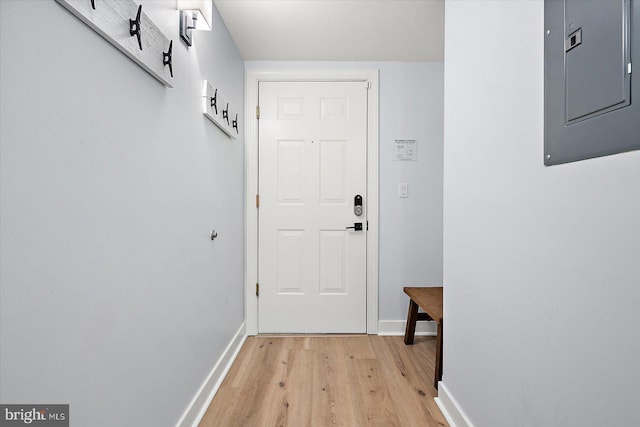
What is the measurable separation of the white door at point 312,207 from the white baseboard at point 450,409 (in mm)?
1042

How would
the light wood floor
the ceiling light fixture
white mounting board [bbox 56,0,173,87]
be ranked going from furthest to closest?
the light wood floor, the ceiling light fixture, white mounting board [bbox 56,0,173,87]

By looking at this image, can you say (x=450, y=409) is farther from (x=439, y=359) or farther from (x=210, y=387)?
(x=210, y=387)

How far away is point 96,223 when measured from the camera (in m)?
0.95

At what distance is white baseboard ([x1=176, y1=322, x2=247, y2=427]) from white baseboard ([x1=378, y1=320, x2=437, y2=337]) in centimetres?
113

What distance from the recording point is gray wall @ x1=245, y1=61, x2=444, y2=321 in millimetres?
2822

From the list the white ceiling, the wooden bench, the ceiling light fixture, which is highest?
the white ceiling

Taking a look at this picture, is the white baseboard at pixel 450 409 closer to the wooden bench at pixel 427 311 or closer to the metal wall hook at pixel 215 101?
the wooden bench at pixel 427 311

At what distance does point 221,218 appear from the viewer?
2.18 metres

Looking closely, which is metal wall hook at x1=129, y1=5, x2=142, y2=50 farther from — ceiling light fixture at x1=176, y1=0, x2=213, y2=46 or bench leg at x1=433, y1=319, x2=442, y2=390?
bench leg at x1=433, y1=319, x2=442, y2=390

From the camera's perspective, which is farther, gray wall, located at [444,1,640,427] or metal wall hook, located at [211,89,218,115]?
metal wall hook, located at [211,89,218,115]

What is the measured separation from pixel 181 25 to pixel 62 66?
0.87 m

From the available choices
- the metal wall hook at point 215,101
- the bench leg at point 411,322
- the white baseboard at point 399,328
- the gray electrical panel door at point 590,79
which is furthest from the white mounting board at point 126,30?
the white baseboard at point 399,328

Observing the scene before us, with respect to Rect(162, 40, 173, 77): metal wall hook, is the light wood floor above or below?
below

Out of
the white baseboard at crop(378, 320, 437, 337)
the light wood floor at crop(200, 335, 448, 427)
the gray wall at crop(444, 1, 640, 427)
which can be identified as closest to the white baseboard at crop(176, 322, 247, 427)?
the light wood floor at crop(200, 335, 448, 427)
